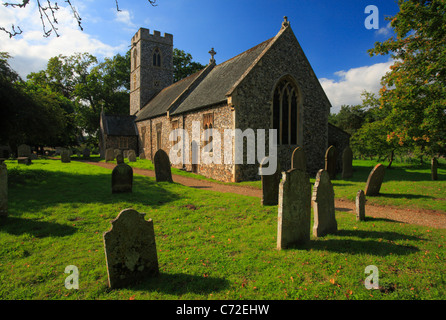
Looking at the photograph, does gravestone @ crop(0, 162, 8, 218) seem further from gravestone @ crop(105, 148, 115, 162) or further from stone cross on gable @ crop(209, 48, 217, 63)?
stone cross on gable @ crop(209, 48, 217, 63)

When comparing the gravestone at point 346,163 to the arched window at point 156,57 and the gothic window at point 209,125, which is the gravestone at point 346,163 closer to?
the gothic window at point 209,125

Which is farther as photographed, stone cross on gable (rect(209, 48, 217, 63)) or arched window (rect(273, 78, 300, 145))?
stone cross on gable (rect(209, 48, 217, 63))

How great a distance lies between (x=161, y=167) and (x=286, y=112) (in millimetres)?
7912

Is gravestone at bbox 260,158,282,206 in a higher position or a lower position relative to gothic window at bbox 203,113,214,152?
lower

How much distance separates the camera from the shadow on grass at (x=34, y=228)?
5.54 meters

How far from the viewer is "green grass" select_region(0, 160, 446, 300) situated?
11.2 feet

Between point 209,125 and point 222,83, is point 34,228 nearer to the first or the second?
point 209,125

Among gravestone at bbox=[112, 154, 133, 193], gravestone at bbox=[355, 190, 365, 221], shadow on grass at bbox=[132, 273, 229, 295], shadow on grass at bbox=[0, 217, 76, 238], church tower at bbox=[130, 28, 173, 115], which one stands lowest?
shadow on grass at bbox=[132, 273, 229, 295]

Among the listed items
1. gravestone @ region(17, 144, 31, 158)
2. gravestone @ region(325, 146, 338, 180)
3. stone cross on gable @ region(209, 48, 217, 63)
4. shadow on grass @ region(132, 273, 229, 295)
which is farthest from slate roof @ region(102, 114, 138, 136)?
shadow on grass @ region(132, 273, 229, 295)

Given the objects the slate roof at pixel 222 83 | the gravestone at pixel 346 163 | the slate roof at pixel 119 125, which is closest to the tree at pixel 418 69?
the gravestone at pixel 346 163

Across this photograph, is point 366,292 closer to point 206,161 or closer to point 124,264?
point 124,264

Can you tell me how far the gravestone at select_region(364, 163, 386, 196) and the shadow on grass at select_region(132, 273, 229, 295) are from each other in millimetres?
7770
